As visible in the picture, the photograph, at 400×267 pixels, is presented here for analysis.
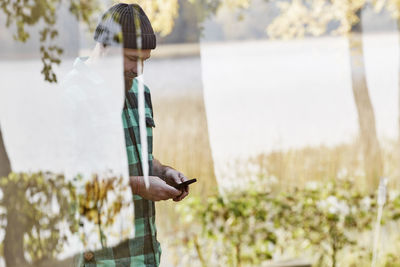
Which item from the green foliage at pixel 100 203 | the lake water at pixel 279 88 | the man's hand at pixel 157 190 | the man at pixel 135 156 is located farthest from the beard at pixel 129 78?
the lake water at pixel 279 88

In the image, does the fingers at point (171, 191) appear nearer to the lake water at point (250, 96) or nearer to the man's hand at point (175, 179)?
the man's hand at point (175, 179)

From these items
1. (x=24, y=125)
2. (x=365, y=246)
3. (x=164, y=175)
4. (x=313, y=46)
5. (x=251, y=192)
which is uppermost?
(x=313, y=46)

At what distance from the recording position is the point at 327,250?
351cm

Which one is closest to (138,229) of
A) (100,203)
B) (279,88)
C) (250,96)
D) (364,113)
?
(100,203)

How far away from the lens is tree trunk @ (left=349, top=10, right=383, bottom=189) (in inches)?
143

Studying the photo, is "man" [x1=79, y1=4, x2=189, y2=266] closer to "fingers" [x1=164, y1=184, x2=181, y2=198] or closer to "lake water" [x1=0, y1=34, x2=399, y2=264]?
"fingers" [x1=164, y1=184, x2=181, y2=198]

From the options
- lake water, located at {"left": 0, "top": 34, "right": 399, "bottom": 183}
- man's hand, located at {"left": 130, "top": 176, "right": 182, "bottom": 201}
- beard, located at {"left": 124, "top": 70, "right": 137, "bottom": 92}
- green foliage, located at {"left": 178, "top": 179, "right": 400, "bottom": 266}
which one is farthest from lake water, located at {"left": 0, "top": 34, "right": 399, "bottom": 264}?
man's hand, located at {"left": 130, "top": 176, "right": 182, "bottom": 201}

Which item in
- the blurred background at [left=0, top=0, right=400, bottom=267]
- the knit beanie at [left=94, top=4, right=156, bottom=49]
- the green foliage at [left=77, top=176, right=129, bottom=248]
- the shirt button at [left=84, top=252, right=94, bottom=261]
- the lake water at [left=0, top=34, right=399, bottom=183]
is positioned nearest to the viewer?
the knit beanie at [left=94, top=4, right=156, bottom=49]

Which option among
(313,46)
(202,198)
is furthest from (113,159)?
(313,46)

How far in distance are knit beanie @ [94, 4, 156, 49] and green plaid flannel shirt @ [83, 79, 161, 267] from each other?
0.15 meters

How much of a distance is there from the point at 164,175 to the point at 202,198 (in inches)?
45.1

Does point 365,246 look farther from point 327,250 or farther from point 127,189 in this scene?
point 127,189

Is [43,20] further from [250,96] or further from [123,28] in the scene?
[250,96]

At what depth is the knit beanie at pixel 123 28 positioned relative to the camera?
6.18ft
